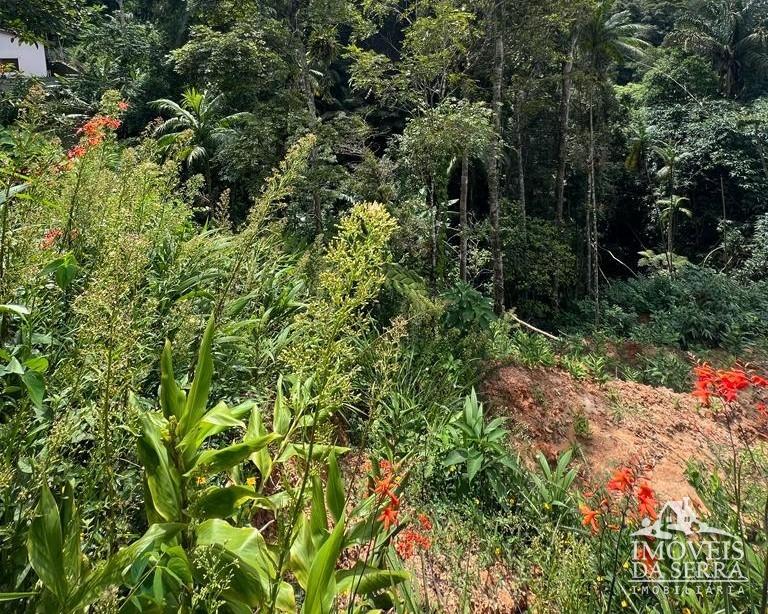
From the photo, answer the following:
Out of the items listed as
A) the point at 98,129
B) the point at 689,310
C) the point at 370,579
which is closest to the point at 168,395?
the point at 370,579

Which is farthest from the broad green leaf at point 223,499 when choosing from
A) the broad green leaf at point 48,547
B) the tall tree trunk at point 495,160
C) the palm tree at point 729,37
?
the palm tree at point 729,37

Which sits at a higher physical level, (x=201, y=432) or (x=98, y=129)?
(x=98, y=129)

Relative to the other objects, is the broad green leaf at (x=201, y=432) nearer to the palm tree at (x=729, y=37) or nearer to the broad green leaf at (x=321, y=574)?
the broad green leaf at (x=321, y=574)

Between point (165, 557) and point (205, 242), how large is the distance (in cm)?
271

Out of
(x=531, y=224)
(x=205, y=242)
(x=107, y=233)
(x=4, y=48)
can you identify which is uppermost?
(x=4, y=48)

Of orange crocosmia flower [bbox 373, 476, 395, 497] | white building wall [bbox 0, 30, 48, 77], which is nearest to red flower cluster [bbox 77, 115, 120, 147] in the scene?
orange crocosmia flower [bbox 373, 476, 395, 497]

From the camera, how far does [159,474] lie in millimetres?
1596

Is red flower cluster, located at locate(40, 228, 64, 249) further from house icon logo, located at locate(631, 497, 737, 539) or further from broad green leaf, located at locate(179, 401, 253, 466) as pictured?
house icon logo, located at locate(631, 497, 737, 539)

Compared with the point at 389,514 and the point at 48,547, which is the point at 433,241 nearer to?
the point at 389,514

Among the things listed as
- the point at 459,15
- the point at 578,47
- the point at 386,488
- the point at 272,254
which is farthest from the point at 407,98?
the point at 578,47

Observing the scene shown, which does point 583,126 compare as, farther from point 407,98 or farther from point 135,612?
point 135,612

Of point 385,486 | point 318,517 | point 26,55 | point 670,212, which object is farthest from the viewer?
point 26,55

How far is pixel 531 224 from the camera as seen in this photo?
12461 millimetres

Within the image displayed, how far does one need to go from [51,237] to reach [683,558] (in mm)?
3244
